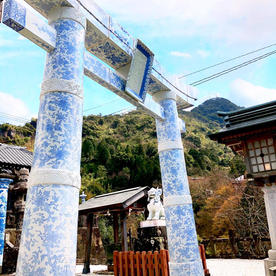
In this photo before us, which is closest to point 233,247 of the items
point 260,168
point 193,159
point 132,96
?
point 260,168

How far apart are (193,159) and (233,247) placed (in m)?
19.6

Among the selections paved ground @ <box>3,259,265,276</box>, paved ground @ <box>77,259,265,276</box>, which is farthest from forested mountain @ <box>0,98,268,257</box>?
paved ground @ <box>77,259,265,276</box>

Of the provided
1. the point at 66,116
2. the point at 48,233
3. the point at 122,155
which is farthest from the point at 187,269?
the point at 122,155

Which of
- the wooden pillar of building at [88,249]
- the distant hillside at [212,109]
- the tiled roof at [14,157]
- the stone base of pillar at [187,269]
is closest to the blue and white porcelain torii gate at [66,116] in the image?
the stone base of pillar at [187,269]

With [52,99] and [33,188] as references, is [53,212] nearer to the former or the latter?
[33,188]

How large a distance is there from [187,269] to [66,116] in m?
3.73

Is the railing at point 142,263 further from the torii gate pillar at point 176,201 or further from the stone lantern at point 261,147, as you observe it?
the stone lantern at point 261,147

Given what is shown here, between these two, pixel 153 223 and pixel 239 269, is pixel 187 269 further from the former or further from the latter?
pixel 239 269

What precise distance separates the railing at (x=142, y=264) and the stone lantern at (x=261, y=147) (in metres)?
2.53

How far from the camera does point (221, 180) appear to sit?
19047 mm

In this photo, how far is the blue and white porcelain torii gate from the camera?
262 centimetres

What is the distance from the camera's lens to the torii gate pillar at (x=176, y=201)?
4.78 m

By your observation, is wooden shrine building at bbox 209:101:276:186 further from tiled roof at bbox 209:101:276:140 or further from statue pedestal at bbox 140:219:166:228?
statue pedestal at bbox 140:219:166:228

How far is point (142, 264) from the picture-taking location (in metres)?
5.77
